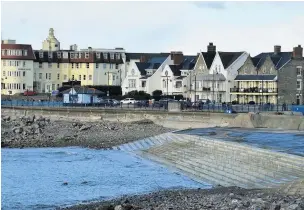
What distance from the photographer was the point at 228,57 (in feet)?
272

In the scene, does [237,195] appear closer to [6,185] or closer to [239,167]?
[239,167]

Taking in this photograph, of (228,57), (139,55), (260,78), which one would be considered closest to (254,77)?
(260,78)

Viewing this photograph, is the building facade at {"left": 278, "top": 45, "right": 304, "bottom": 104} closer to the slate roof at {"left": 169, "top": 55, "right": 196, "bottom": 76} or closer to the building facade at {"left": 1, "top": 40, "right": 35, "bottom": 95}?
the slate roof at {"left": 169, "top": 55, "right": 196, "bottom": 76}

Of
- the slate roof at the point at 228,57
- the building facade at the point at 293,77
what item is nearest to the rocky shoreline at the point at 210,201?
the building facade at the point at 293,77

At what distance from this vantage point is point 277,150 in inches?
1062

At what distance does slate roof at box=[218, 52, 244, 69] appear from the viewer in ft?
269

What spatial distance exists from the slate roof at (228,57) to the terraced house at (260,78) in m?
1.56

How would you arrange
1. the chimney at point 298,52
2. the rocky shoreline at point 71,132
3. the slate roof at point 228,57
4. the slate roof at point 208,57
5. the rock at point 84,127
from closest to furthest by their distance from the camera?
the rocky shoreline at point 71,132
the rock at point 84,127
the chimney at point 298,52
the slate roof at point 228,57
the slate roof at point 208,57

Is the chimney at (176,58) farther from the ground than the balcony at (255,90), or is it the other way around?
the chimney at (176,58)

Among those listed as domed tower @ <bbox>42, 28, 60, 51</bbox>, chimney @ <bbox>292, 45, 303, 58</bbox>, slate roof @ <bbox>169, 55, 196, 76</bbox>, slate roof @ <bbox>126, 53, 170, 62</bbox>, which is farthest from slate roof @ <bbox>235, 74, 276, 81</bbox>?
domed tower @ <bbox>42, 28, 60, 51</bbox>

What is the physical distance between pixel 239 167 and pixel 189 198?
7050 mm

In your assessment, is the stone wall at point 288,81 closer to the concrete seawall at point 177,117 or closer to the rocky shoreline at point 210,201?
the concrete seawall at point 177,117

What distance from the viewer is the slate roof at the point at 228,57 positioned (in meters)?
82.0

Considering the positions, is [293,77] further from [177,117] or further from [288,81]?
[177,117]
